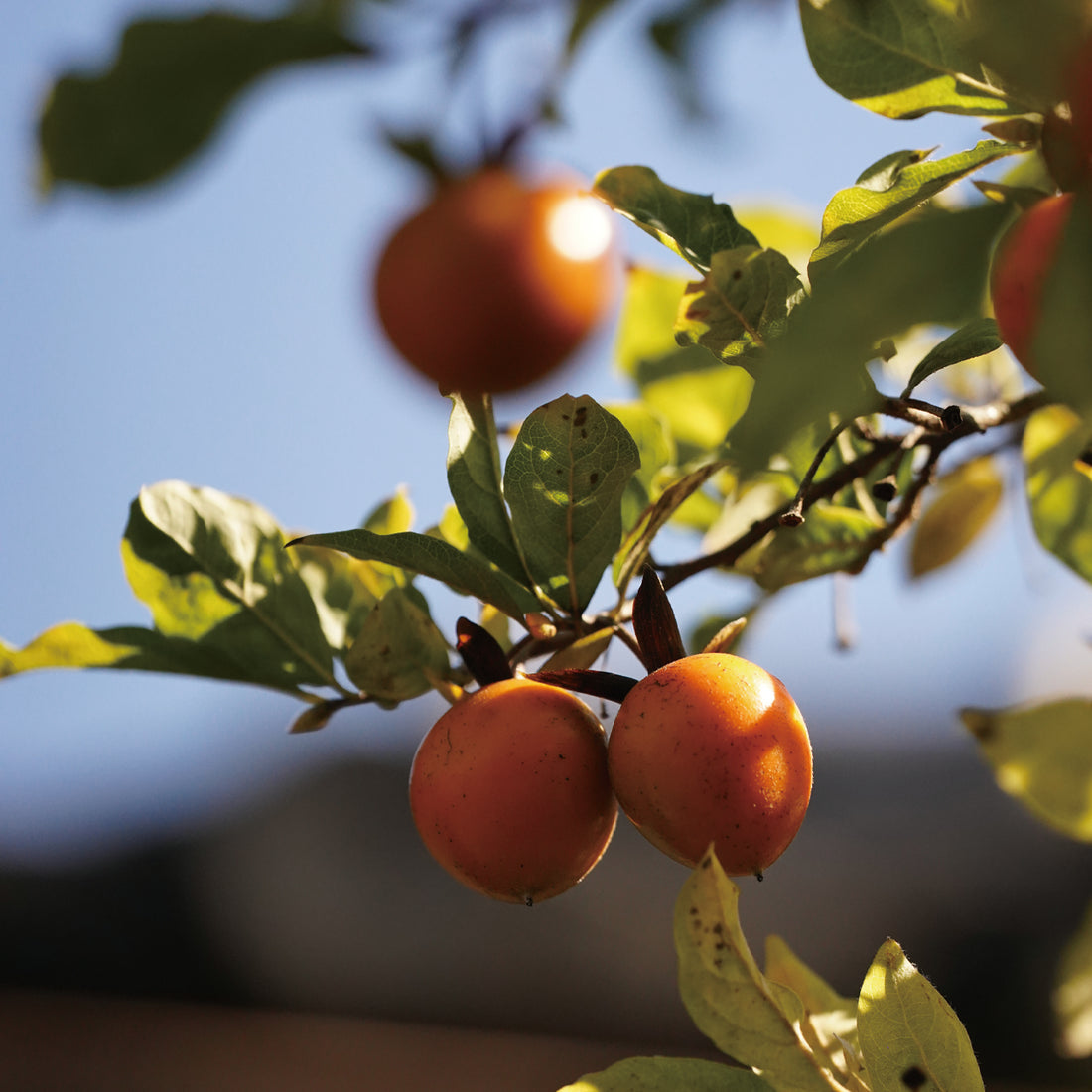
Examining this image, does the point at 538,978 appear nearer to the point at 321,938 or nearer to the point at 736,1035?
the point at 321,938

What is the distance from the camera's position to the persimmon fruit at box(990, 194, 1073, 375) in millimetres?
420

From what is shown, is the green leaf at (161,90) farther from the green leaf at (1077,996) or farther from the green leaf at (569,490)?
the green leaf at (1077,996)

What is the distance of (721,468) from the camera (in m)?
0.63

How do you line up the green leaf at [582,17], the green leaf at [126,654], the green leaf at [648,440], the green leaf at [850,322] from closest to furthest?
the green leaf at [850,322] < the green leaf at [582,17] < the green leaf at [126,654] < the green leaf at [648,440]

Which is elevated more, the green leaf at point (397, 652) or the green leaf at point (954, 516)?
the green leaf at point (397, 652)

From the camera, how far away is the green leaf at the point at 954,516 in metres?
1.15

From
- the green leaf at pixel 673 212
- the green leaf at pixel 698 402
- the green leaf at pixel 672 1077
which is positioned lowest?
the green leaf at pixel 672 1077

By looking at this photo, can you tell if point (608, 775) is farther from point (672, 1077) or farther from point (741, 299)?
point (741, 299)

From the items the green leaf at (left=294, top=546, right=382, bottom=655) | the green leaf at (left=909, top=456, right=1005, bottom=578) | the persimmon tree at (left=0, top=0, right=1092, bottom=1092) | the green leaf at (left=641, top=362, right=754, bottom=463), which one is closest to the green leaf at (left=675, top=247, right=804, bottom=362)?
the persimmon tree at (left=0, top=0, right=1092, bottom=1092)

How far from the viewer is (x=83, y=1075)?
3318 mm

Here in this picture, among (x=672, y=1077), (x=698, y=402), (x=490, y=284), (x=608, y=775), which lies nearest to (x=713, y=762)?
(x=608, y=775)

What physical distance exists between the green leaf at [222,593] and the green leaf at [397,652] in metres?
0.09

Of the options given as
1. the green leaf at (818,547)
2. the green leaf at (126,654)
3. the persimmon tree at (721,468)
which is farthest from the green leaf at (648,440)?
the green leaf at (126,654)

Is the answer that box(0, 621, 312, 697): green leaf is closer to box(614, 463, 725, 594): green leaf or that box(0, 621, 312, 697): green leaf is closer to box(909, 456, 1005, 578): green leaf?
box(614, 463, 725, 594): green leaf
